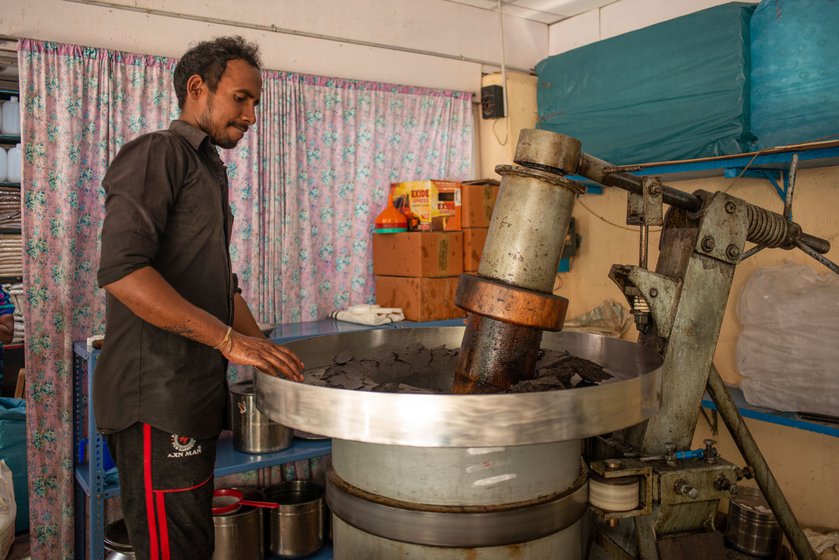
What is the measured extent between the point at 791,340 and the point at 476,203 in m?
1.93

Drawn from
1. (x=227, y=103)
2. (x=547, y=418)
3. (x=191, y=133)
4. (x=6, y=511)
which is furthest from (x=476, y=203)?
(x=547, y=418)

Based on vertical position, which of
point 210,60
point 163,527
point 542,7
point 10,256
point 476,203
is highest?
point 542,7

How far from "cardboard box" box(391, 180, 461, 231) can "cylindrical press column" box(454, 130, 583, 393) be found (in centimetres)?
264

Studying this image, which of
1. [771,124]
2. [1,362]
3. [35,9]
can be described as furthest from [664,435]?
[1,362]

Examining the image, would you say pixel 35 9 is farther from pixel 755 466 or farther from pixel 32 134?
pixel 755 466

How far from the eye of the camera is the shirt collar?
183 cm

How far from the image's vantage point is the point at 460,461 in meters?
1.26

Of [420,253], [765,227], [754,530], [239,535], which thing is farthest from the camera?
[420,253]

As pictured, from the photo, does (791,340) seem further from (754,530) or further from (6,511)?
(6,511)

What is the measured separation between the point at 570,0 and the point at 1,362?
4.28m

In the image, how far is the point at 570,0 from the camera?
434 cm

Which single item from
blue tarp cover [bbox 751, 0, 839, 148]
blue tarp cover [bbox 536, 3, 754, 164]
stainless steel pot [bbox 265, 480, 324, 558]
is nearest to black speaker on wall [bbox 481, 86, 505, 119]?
blue tarp cover [bbox 536, 3, 754, 164]

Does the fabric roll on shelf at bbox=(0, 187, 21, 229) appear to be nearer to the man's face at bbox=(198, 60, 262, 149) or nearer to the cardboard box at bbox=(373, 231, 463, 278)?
the cardboard box at bbox=(373, 231, 463, 278)

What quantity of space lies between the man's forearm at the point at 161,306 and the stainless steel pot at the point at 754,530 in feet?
8.41
